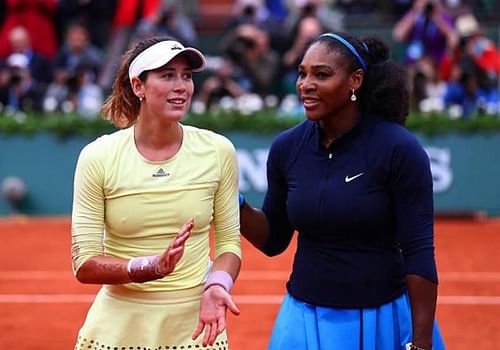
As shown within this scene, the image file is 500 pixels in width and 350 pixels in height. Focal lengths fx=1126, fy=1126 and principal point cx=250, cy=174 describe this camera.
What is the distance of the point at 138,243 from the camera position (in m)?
4.29

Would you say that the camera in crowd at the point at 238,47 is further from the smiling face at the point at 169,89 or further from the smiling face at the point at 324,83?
the smiling face at the point at 169,89

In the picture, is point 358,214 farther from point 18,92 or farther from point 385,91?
point 18,92

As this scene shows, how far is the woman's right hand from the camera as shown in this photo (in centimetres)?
396

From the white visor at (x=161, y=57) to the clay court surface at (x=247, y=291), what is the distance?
404 cm

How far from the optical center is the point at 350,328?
4.48 metres

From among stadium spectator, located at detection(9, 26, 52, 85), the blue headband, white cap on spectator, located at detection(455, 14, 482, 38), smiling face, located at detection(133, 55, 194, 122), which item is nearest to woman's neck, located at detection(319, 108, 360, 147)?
the blue headband

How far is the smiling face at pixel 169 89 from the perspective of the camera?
428 centimetres

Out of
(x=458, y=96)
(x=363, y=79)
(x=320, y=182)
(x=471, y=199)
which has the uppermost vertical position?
(x=363, y=79)

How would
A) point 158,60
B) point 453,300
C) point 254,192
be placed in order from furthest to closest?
point 254,192 < point 453,300 < point 158,60

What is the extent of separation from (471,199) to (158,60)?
11.1m

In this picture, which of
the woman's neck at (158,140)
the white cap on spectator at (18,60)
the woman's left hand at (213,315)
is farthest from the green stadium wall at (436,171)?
the woman's left hand at (213,315)

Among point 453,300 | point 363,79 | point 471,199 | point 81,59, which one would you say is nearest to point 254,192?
point 471,199

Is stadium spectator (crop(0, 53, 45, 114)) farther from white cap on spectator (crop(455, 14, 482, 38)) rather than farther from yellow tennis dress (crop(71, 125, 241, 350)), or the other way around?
yellow tennis dress (crop(71, 125, 241, 350))

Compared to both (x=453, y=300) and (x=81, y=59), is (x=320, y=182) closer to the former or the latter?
(x=453, y=300)
